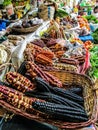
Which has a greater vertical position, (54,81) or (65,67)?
(54,81)

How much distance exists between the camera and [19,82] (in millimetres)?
2236

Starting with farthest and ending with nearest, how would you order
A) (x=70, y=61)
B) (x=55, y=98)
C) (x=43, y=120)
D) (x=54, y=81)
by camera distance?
(x=70, y=61) → (x=54, y=81) → (x=55, y=98) → (x=43, y=120)

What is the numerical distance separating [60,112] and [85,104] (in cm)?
33

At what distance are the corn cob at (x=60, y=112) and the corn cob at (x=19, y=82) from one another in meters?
0.29

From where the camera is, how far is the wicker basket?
188cm

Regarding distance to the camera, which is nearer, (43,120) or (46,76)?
(43,120)

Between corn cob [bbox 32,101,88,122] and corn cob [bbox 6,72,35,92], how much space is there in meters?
0.29

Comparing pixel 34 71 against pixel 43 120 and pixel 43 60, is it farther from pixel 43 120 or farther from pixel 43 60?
pixel 43 120

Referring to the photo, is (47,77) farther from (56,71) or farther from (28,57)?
(28,57)

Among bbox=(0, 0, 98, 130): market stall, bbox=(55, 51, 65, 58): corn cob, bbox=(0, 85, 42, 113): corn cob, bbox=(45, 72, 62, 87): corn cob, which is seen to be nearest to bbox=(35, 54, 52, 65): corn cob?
bbox=(0, 0, 98, 130): market stall

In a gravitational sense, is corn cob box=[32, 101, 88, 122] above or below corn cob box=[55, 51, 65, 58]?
above

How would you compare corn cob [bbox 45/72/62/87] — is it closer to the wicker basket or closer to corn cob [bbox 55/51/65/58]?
the wicker basket

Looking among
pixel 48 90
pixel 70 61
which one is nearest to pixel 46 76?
pixel 48 90

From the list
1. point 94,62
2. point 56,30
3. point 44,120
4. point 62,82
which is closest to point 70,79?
point 62,82
